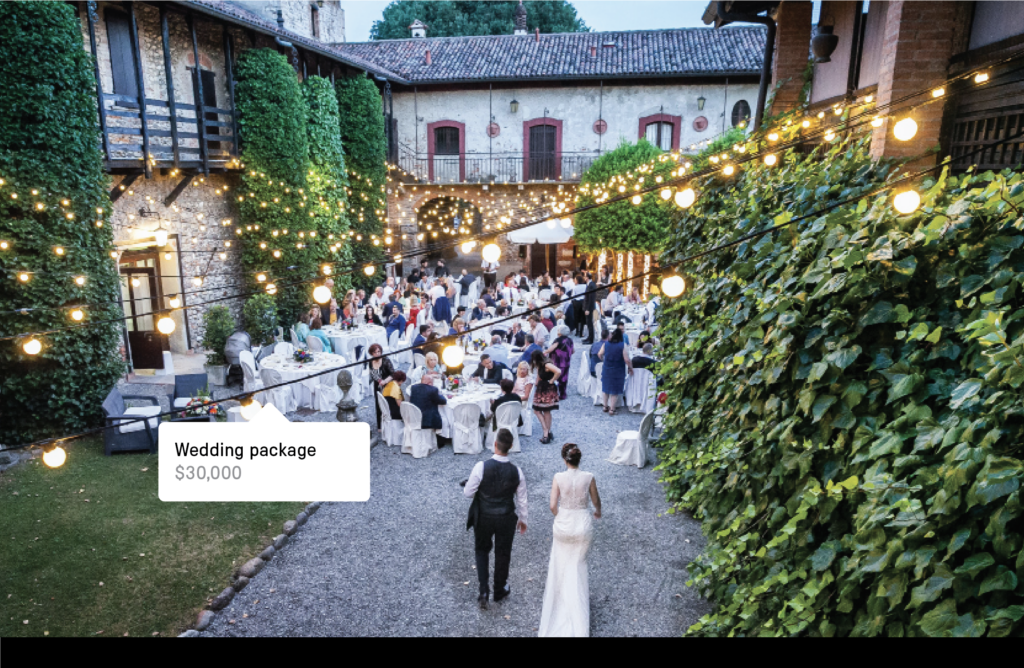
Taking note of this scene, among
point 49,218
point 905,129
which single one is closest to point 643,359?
point 905,129

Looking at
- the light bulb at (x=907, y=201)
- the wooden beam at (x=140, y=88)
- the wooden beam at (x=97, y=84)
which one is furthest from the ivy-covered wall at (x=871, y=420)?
the wooden beam at (x=140, y=88)

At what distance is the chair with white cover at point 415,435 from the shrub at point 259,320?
614 centimetres

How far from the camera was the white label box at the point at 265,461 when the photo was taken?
303 inches

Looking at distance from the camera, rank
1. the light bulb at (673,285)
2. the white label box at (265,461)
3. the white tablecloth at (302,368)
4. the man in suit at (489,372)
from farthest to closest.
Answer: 1. the white tablecloth at (302,368)
2. the man in suit at (489,372)
3. the white label box at (265,461)
4. the light bulb at (673,285)

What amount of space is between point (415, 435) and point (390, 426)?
590 mm

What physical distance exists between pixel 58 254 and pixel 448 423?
6.03 metres

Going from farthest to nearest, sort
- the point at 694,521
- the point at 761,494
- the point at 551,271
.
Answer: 1. the point at 551,271
2. the point at 694,521
3. the point at 761,494

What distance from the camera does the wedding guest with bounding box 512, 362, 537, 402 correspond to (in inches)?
362

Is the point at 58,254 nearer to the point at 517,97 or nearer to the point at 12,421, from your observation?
the point at 12,421

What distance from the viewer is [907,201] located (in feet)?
11.3

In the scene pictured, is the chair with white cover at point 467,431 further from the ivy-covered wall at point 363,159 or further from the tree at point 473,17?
the tree at point 473,17

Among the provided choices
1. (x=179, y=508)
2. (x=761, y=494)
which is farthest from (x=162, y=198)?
(x=761, y=494)

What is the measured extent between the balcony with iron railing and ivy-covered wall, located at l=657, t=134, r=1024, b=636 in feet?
64.2

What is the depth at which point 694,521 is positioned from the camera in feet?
23.2
